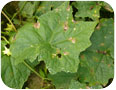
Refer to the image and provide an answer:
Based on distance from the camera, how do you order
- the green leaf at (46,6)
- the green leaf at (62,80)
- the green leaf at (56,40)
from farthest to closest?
the green leaf at (46,6) → the green leaf at (62,80) → the green leaf at (56,40)

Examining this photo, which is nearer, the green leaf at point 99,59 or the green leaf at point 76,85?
the green leaf at point 76,85

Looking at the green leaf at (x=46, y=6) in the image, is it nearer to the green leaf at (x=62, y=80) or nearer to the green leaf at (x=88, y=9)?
the green leaf at (x=88, y=9)

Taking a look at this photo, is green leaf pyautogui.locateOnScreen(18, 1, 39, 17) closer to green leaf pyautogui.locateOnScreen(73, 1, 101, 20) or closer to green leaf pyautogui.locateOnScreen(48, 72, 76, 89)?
green leaf pyautogui.locateOnScreen(73, 1, 101, 20)

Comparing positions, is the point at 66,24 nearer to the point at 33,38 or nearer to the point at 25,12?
the point at 33,38

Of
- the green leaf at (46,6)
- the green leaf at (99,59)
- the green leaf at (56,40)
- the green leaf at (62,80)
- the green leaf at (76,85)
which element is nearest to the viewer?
the green leaf at (56,40)

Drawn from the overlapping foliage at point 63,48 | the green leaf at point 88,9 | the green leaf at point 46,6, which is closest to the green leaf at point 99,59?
the overlapping foliage at point 63,48

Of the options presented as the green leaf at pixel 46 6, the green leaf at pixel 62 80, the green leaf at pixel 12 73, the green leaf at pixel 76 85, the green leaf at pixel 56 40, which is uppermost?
the green leaf at pixel 46 6

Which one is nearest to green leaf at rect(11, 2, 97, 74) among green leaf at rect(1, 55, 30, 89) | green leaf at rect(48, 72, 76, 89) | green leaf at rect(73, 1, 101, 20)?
green leaf at rect(1, 55, 30, 89)

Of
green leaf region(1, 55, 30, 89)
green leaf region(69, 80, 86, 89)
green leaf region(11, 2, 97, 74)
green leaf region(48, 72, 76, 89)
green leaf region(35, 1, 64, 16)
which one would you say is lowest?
green leaf region(48, 72, 76, 89)
